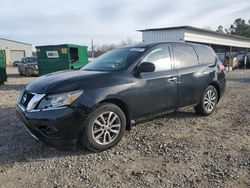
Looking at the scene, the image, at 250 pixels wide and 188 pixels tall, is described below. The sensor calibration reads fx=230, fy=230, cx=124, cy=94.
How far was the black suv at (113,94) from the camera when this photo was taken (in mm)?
3266

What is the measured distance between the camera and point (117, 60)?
4.39 metres

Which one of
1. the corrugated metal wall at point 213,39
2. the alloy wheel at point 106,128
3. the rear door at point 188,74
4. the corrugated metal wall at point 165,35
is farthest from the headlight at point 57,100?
the corrugated metal wall at point 213,39

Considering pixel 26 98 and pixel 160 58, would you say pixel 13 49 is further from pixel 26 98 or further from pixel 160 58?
pixel 160 58

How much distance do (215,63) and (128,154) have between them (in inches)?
134

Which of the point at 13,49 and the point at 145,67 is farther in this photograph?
the point at 13,49

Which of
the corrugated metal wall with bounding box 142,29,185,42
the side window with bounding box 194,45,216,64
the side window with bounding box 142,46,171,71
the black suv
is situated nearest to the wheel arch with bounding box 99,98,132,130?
the black suv

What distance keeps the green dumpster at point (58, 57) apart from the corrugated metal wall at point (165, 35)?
5.31 m

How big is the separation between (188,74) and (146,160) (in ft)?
7.27

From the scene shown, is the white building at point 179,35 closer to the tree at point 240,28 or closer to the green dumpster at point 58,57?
the green dumpster at point 58,57

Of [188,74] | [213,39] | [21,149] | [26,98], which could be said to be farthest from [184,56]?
[213,39]

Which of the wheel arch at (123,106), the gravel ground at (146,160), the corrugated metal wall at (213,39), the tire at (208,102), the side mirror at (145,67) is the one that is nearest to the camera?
the gravel ground at (146,160)

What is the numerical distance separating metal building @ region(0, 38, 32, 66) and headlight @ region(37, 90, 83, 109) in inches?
1754

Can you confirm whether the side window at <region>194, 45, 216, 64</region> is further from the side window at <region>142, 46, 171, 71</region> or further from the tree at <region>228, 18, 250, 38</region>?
the tree at <region>228, 18, 250, 38</region>

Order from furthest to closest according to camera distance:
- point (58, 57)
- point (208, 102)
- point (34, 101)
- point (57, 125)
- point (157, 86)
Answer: point (58, 57) → point (208, 102) → point (157, 86) → point (34, 101) → point (57, 125)
